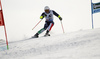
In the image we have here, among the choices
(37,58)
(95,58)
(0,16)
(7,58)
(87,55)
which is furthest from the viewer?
(0,16)

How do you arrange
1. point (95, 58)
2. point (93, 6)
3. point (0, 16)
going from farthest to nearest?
point (93, 6) < point (0, 16) < point (95, 58)

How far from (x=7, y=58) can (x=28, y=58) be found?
0.55 m

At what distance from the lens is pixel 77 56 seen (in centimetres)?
251

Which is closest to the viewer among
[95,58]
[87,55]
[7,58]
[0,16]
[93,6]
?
[95,58]

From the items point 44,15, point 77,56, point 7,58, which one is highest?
point 44,15

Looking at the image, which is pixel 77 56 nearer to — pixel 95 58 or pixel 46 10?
pixel 95 58

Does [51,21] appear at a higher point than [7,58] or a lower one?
higher

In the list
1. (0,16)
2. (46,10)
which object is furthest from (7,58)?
(46,10)

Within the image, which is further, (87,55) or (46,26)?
(46,26)

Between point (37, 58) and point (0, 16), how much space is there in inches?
106

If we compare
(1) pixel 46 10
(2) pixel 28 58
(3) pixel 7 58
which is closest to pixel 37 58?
(2) pixel 28 58

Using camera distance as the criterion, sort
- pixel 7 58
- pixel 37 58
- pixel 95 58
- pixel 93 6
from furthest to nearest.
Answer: pixel 93 6 → pixel 7 58 → pixel 37 58 → pixel 95 58

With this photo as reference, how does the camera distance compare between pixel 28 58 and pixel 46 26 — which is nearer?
pixel 28 58

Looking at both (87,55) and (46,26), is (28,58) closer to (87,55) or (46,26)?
(87,55)
